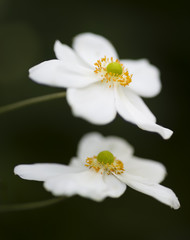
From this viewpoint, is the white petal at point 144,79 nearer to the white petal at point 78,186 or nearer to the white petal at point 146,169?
the white petal at point 146,169

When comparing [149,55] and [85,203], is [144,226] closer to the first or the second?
[85,203]

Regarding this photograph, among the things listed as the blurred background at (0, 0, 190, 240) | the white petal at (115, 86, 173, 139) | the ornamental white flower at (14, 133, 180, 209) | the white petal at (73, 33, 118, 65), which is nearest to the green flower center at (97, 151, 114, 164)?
the ornamental white flower at (14, 133, 180, 209)

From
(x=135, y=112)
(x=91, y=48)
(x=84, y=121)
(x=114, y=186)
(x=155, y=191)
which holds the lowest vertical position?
(x=155, y=191)


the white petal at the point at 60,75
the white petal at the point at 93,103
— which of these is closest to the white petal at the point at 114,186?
the white petal at the point at 93,103

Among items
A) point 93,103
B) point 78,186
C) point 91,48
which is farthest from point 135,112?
point 91,48

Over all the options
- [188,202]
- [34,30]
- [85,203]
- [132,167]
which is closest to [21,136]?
[85,203]

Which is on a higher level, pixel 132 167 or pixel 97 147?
pixel 97 147

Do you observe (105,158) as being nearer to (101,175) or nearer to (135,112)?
(101,175)
